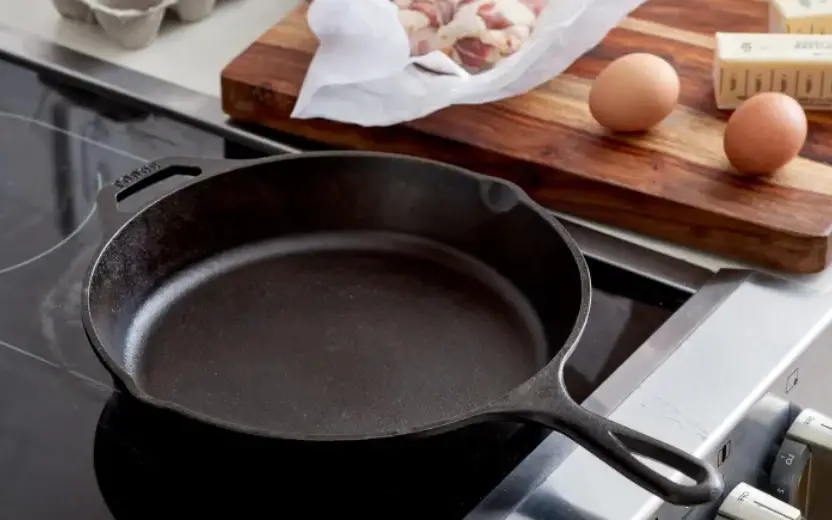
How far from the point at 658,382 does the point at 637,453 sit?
0.46 feet

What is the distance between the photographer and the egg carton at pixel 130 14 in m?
0.96

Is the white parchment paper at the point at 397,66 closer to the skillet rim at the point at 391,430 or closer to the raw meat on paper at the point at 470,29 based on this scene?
the raw meat on paper at the point at 470,29

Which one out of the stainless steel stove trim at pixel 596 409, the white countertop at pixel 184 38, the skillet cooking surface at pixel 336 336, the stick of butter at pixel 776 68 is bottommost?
the white countertop at pixel 184 38

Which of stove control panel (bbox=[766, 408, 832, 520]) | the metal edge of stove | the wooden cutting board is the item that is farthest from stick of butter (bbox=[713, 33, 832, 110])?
stove control panel (bbox=[766, 408, 832, 520])

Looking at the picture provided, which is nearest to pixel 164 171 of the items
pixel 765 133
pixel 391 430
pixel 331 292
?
pixel 331 292

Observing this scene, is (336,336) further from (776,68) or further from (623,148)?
(776,68)

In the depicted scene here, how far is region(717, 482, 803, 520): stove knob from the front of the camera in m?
0.57

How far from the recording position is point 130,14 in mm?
962

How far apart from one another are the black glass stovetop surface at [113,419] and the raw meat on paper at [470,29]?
16 cm

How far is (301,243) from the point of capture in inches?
30.0

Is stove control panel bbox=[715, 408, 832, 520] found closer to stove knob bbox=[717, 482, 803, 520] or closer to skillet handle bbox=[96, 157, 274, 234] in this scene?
stove knob bbox=[717, 482, 803, 520]

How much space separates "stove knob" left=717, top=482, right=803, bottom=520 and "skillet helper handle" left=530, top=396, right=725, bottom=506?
0.10 metres

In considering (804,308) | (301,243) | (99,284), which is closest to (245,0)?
(301,243)

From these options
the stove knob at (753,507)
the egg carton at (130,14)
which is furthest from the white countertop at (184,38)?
the stove knob at (753,507)
